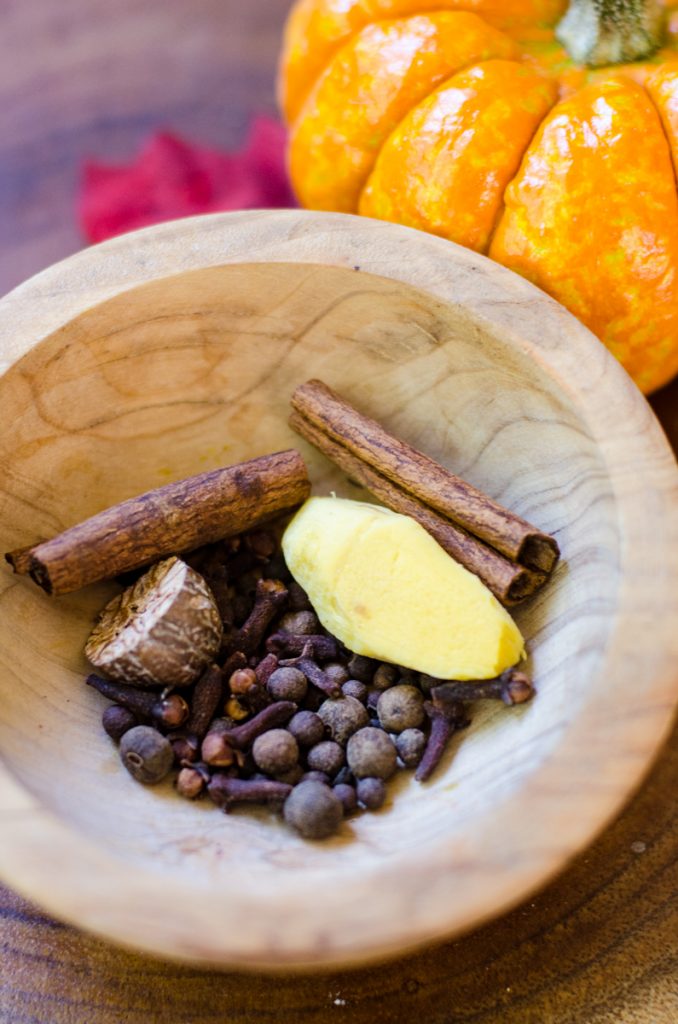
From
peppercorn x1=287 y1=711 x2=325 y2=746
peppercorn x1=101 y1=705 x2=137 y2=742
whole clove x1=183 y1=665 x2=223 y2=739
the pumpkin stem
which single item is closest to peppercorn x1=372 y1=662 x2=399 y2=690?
peppercorn x1=287 y1=711 x2=325 y2=746

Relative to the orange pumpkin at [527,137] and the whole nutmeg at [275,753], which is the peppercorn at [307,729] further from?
the orange pumpkin at [527,137]

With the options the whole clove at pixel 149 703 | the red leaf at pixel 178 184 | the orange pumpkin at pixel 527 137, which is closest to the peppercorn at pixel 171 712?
the whole clove at pixel 149 703

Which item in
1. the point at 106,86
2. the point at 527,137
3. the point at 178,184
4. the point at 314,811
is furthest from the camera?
the point at 106,86

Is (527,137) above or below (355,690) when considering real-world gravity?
above

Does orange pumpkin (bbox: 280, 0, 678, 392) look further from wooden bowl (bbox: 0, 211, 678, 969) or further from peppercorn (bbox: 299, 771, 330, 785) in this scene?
peppercorn (bbox: 299, 771, 330, 785)

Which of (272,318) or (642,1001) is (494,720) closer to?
(642,1001)

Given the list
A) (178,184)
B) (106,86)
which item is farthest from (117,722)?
(106,86)

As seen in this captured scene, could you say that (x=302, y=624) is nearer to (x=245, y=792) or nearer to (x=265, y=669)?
(x=265, y=669)
